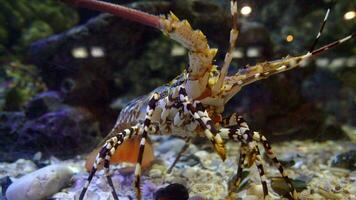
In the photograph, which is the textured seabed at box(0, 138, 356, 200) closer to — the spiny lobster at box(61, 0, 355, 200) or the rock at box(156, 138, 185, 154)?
the rock at box(156, 138, 185, 154)

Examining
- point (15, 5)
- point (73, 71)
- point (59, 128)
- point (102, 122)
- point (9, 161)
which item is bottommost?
point (9, 161)

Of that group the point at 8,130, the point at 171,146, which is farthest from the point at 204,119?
the point at 8,130

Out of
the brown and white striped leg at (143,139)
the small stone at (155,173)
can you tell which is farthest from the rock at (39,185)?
the brown and white striped leg at (143,139)

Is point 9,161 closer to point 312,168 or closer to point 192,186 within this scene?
point 192,186

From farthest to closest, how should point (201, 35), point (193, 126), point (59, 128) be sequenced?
point (59, 128), point (193, 126), point (201, 35)

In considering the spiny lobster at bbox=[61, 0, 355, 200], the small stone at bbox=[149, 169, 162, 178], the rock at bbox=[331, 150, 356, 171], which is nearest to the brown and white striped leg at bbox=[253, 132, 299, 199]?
the spiny lobster at bbox=[61, 0, 355, 200]

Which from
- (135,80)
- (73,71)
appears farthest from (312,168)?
(73,71)
